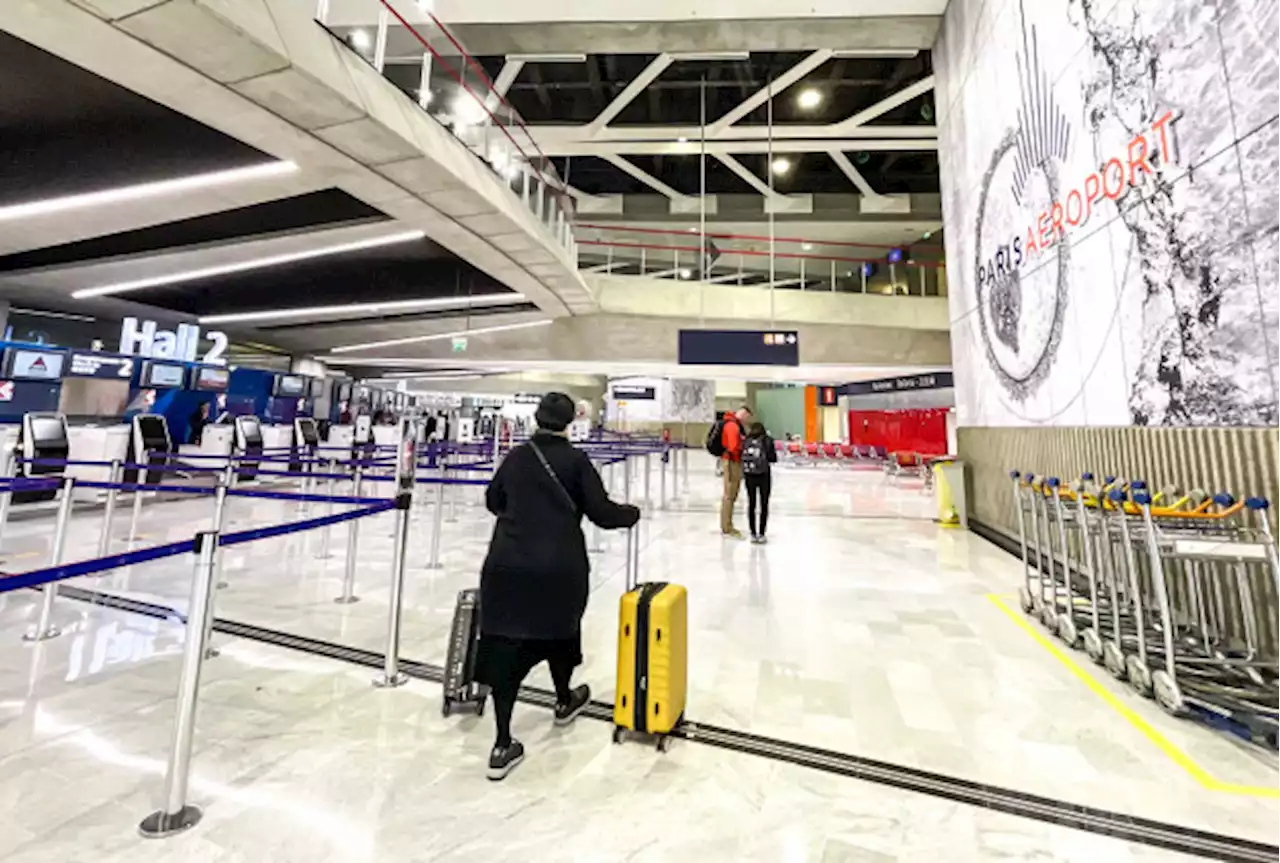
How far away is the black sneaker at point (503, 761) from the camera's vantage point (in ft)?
6.28

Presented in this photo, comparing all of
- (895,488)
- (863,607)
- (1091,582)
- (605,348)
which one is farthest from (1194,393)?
(605,348)

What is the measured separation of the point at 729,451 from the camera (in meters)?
6.79

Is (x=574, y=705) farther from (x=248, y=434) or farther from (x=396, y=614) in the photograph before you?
(x=248, y=434)

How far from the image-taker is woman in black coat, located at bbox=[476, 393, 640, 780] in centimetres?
194

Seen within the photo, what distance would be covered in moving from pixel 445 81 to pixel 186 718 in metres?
7.08

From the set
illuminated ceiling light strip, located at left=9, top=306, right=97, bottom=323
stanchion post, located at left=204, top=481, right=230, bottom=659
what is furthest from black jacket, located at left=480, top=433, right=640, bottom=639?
illuminated ceiling light strip, located at left=9, top=306, right=97, bottom=323

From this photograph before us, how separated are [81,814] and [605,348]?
12330 millimetres

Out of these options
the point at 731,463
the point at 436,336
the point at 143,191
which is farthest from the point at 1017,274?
the point at 436,336

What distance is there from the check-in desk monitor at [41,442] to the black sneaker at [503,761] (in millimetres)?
8171

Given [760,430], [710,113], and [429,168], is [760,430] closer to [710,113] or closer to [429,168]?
[429,168]

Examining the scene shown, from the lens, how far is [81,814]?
1.68 metres

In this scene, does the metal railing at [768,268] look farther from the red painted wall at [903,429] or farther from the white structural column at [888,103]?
the red painted wall at [903,429]

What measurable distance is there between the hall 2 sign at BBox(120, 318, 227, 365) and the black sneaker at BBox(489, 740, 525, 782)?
1192 centimetres

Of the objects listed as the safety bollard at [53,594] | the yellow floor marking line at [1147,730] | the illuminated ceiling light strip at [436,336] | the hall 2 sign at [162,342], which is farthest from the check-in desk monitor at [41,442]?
the yellow floor marking line at [1147,730]
